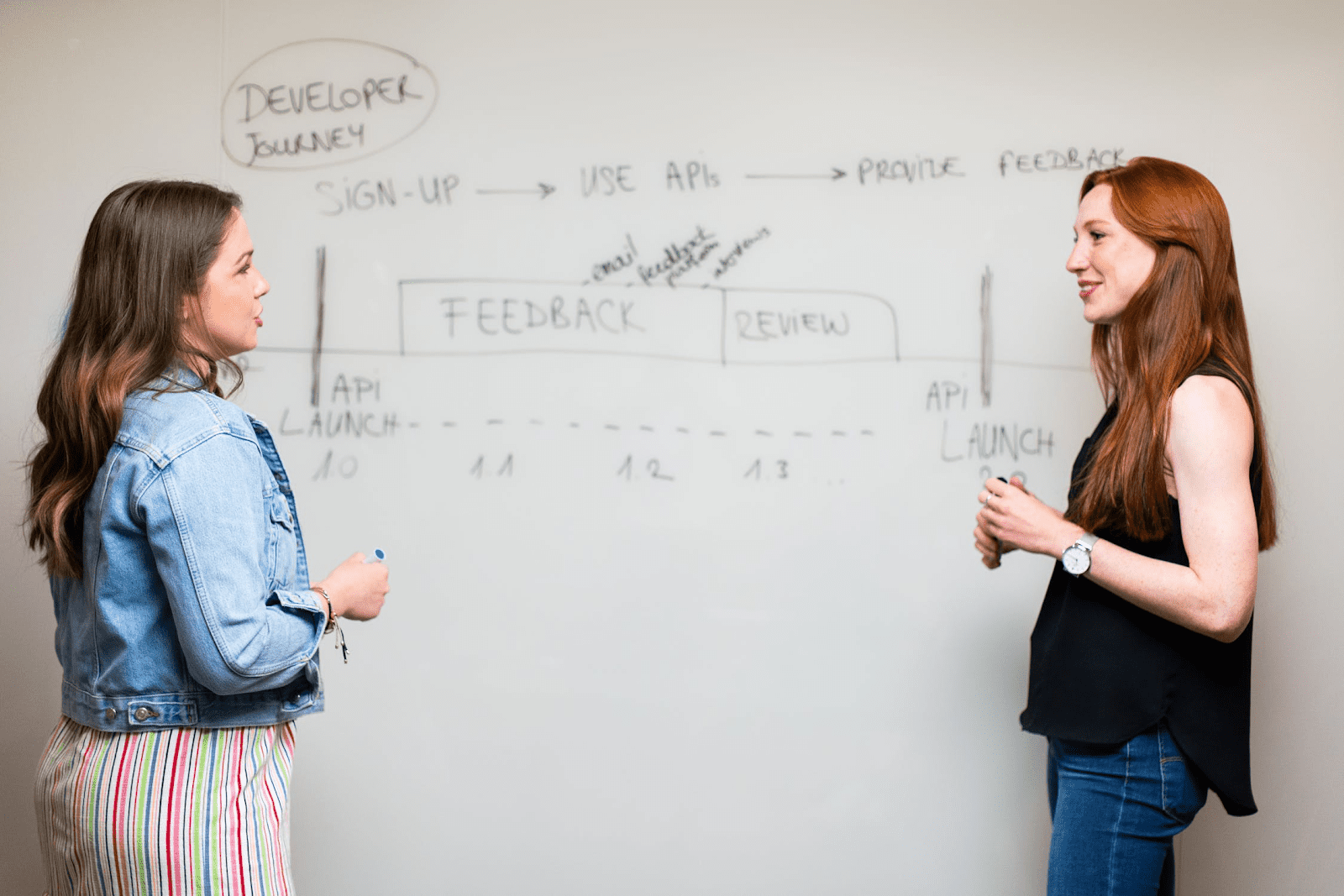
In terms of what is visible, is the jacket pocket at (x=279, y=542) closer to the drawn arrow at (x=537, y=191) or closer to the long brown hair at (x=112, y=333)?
the long brown hair at (x=112, y=333)

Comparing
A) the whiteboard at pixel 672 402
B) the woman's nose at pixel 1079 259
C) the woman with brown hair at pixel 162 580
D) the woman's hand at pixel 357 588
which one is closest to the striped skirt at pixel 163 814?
the woman with brown hair at pixel 162 580

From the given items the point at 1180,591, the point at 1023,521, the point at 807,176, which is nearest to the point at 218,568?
the point at 1023,521

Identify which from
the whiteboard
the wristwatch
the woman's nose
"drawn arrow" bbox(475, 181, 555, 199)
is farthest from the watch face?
"drawn arrow" bbox(475, 181, 555, 199)

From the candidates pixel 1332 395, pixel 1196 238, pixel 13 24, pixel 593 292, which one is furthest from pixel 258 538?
pixel 1332 395

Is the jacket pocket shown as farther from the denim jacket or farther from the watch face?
the watch face

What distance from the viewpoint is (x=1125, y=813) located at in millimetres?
1157

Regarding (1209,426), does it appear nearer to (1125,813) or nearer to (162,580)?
(1125,813)

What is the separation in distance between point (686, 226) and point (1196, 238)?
2.90 ft

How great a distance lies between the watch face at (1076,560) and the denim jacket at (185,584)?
35.4 inches

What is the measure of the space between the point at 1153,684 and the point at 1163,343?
0.42 metres

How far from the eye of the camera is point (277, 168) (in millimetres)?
1826

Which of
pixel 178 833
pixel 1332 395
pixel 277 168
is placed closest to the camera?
pixel 178 833

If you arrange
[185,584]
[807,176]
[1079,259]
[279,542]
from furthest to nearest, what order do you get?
[807,176]
[1079,259]
[279,542]
[185,584]

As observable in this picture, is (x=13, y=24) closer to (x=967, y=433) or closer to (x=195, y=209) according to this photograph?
(x=195, y=209)
